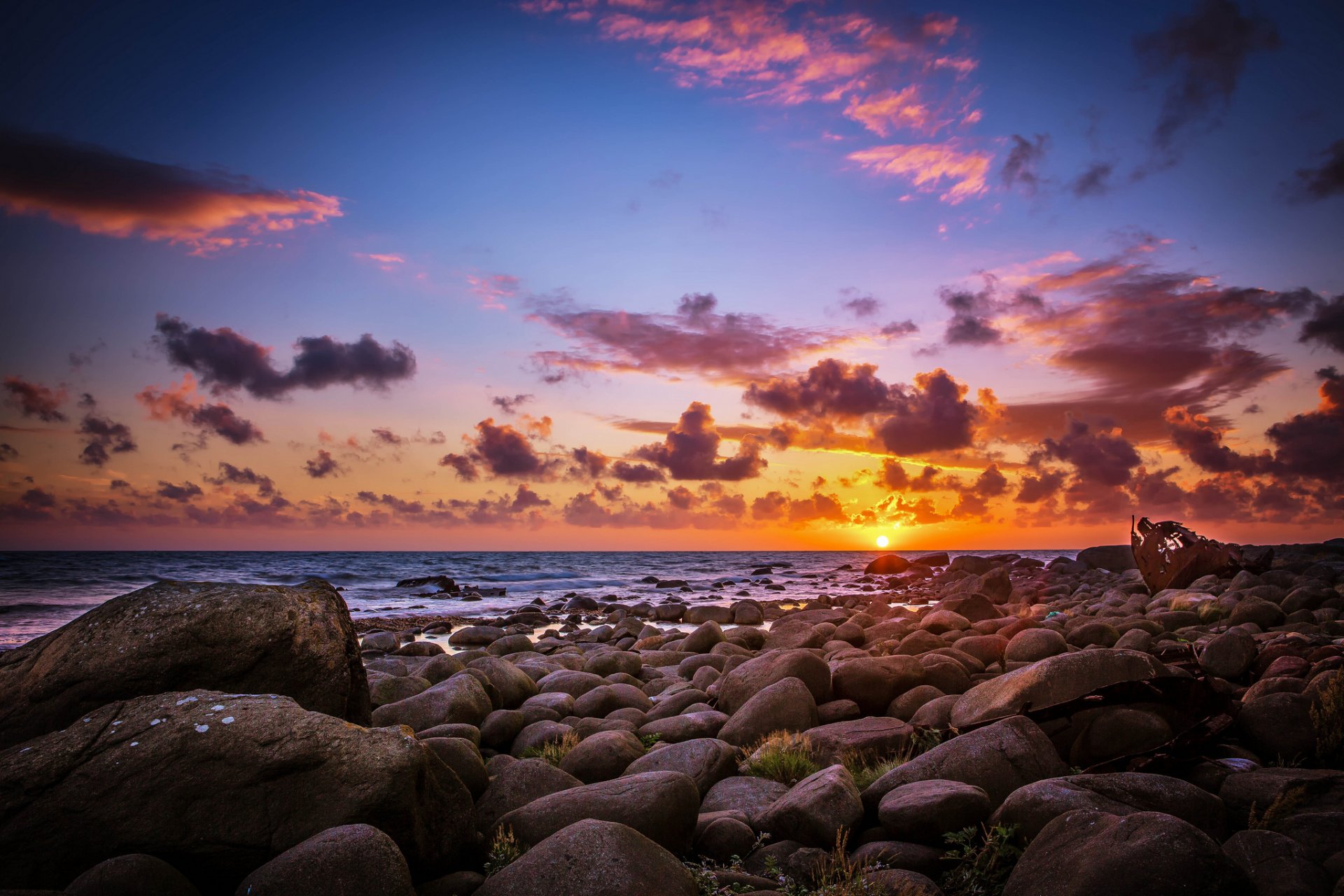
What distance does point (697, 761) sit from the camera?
7840mm

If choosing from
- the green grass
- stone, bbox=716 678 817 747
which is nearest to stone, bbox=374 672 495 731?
stone, bbox=716 678 817 747

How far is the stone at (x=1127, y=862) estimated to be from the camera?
4.02 meters

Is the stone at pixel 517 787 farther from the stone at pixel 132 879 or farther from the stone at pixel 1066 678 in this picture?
the stone at pixel 1066 678

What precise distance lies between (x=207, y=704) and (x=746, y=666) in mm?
7378

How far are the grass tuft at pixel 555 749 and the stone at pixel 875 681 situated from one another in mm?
3807

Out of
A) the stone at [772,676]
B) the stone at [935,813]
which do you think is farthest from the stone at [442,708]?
the stone at [935,813]

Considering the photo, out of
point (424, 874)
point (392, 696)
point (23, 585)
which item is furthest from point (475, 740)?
point (23, 585)

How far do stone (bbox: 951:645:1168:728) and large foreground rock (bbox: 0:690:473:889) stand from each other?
18.7ft

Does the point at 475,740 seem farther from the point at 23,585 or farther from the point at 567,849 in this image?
the point at 23,585

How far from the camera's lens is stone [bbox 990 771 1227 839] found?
17.6 feet

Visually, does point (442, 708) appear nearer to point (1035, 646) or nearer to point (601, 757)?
point (601, 757)

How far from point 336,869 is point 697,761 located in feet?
14.4

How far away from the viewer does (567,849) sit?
478 centimetres

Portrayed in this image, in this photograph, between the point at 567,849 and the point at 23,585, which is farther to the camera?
the point at 23,585
